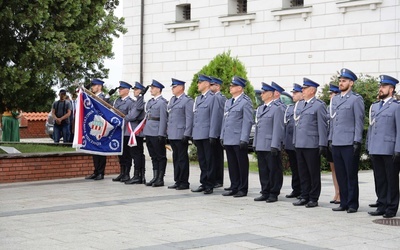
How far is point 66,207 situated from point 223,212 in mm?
2370

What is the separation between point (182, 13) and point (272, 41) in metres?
4.63

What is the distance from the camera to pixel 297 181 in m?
13.3

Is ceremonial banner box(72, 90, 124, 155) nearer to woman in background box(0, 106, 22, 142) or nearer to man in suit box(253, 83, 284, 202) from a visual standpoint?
man in suit box(253, 83, 284, 202)

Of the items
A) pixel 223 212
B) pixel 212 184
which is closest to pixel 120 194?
pixel 212 184

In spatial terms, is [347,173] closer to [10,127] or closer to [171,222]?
[171,222]

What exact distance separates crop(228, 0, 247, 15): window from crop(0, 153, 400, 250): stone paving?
1361 cm

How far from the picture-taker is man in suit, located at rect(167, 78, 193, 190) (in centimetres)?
1445

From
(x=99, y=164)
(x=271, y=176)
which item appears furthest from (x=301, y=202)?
(x=99, y=164)

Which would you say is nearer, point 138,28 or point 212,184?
point 212,184

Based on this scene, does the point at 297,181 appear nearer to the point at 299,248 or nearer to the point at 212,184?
the point at 212,184

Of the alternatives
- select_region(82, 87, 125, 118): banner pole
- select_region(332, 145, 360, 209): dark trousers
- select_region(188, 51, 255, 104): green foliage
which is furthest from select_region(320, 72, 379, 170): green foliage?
select_region(332, 145, 360, 209): dark trousers

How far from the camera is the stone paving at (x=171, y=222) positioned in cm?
889

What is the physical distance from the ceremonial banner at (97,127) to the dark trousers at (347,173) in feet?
17.3

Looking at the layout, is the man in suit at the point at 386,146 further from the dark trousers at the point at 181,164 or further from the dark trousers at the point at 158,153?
the dark trousers at the point at 158,153
